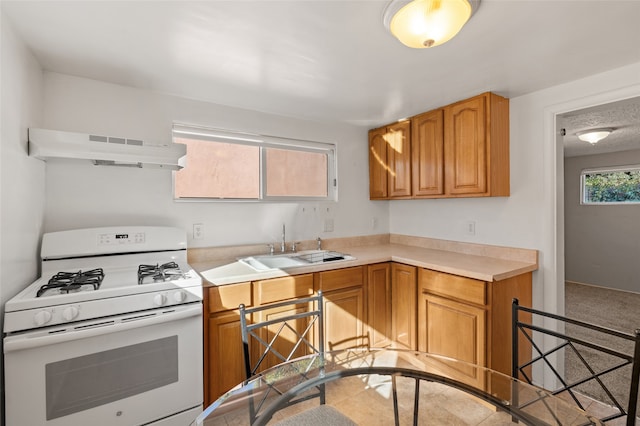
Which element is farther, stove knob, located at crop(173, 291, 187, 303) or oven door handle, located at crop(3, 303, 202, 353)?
stove knob, located at crop(173, 291, 187, 303)

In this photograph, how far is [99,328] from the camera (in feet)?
4.55

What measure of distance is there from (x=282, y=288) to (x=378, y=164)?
173cm

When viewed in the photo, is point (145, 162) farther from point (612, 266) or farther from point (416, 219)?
point (612, 266)

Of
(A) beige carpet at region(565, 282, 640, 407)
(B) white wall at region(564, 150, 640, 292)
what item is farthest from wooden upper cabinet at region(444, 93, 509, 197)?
(B) white wall at region(564, 150, 640, 292)

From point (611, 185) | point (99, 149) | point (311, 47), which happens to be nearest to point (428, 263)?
point (311, 47)

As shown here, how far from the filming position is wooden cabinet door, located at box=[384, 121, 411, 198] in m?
2.83

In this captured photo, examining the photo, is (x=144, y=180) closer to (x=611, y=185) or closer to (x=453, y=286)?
(x=453, y=286)

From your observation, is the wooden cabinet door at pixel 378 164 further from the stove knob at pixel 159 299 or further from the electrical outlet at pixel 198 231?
the stove knob at pixel 159 299

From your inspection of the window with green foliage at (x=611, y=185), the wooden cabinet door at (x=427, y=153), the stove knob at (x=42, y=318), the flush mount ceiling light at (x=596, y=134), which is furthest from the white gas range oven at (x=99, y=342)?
the window with green foliage at (x=611, y=185)

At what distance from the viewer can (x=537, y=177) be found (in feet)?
7.30

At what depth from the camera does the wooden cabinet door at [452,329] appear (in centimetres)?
195

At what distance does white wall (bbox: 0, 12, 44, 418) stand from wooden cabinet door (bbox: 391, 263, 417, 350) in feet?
7.66

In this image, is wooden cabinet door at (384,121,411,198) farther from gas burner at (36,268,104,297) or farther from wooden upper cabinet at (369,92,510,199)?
gas burner at (36,268,104,297)

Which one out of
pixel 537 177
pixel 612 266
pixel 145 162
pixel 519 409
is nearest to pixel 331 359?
pixel 519 409
